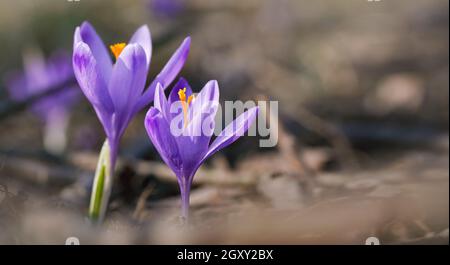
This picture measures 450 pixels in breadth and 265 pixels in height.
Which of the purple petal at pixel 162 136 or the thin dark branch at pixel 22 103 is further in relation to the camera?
the thin dark branch at pixel 22 103

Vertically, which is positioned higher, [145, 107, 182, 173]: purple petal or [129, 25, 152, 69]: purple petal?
[129, 25, 152, 69]: purple petal

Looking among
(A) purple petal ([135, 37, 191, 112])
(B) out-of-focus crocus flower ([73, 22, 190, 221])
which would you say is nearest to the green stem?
(B) out-of-focus crocus flower ([73, 22, 190, 221])

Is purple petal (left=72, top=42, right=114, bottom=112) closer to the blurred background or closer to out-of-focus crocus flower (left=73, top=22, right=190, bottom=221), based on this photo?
out-of-focus crocus flower (left=73, top=22, right=190, bottom=221)

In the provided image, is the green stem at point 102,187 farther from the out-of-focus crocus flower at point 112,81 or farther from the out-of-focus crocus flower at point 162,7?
the out-of-focus crocus flower at point 162,7

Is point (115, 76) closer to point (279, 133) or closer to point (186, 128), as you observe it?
point (186, 128)

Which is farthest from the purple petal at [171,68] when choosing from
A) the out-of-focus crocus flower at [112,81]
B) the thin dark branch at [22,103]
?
the thin dark branch at [22,103]

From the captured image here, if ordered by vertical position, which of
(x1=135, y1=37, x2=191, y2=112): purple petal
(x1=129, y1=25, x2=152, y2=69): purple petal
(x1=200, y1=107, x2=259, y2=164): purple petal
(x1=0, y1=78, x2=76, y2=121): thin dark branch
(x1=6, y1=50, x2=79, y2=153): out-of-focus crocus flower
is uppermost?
(x1=6, y1=50, x2=79, y2=153): out-of-focus crocus flower

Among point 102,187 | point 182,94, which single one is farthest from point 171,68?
point 102,187
